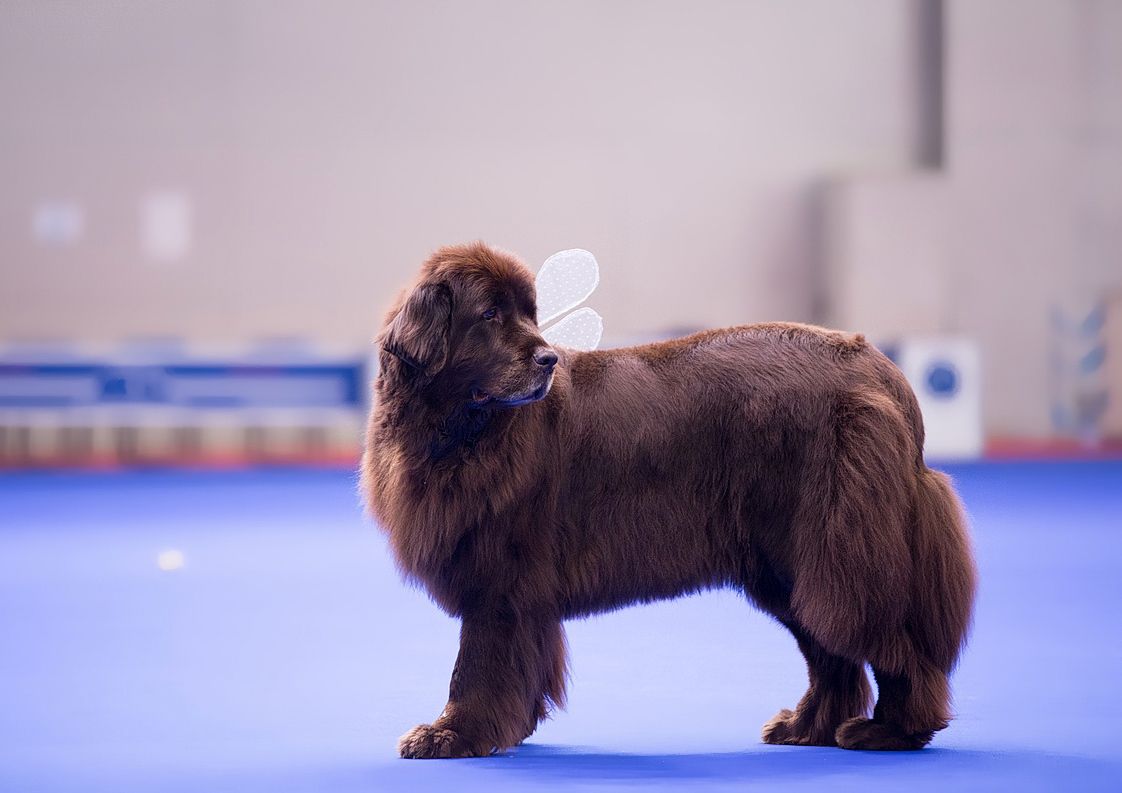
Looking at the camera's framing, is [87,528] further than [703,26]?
No

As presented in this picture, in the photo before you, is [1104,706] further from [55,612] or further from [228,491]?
[228,491]

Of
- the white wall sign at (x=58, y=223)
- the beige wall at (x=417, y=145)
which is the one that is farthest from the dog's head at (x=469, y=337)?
the white wall sign at (x=58, y=223)

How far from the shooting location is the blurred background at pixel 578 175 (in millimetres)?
15125

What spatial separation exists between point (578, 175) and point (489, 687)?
1306cm

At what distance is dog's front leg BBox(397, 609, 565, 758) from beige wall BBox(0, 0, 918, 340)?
1231 centimetres

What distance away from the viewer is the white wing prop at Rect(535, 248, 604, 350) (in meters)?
4.33

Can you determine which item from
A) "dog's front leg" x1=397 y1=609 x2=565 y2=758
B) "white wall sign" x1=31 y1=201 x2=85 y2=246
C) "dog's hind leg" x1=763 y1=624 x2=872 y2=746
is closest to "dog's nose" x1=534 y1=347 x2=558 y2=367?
"dog's front leg" x1=397 y1=609 x2=565 y2=758

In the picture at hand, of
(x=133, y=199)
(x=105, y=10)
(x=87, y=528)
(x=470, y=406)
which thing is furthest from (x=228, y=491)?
(x=470, y=406)

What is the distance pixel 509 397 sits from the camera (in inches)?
129

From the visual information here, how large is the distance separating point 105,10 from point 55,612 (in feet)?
38.1

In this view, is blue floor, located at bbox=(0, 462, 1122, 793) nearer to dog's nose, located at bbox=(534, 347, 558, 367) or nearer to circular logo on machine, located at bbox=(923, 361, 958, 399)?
dog's nose, located at bbox=(534, 347, 558, 367)

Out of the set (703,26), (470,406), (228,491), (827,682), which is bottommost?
(228,491)

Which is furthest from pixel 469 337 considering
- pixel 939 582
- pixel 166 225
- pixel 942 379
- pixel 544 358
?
pixel 166 225

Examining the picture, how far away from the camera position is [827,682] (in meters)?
3.61
